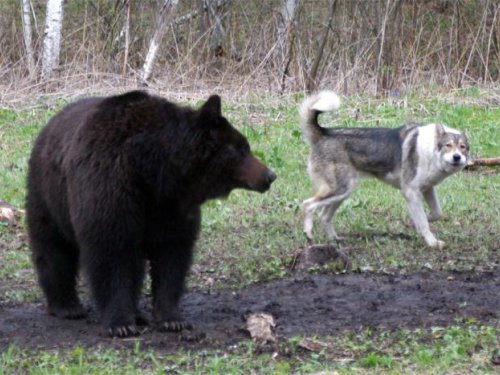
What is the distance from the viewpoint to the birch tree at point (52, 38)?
611 inches

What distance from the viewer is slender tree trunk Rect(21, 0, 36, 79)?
15492mm

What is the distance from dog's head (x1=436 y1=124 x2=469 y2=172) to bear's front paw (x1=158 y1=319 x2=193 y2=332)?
3505 millimetres

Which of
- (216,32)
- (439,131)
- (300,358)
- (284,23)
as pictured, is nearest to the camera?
(300,358)

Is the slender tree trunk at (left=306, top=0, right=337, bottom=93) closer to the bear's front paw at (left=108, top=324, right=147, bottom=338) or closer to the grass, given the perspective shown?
the grass

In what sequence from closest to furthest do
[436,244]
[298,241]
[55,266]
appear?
[55,266] < [436,244] < [298,241]

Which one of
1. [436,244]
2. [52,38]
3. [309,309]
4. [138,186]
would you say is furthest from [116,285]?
[52,38]

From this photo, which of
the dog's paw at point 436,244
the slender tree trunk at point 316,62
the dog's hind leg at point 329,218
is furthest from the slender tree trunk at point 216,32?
the dog's paw at point 436,244

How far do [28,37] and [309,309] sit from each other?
10320 millimetres

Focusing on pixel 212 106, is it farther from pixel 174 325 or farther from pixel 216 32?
pixel 216 32

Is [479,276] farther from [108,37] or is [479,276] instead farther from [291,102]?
[108,37]

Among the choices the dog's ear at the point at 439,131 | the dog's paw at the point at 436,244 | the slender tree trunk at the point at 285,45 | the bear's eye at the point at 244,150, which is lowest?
the dog's paw at the point at 436,244

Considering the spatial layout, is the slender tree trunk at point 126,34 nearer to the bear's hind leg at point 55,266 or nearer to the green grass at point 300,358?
the bear's hind leg at point 55,266

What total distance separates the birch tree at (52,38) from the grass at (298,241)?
1543mm

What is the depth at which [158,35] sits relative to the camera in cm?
1543
